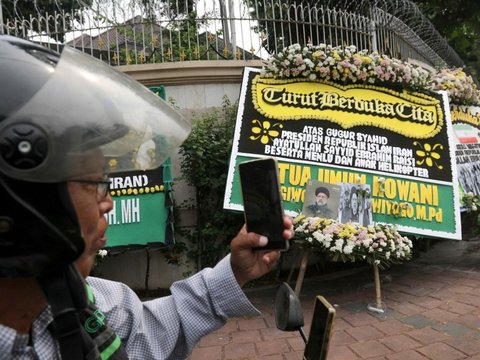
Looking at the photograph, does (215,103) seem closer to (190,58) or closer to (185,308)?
(190,58)

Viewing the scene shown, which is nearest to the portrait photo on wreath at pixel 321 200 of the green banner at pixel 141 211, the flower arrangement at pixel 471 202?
the green banner at pixel 141 211

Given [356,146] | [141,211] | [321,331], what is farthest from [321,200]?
[321,331]

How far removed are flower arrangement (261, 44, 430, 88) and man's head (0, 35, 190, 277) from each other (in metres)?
3.92

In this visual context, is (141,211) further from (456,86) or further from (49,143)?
(456,86)

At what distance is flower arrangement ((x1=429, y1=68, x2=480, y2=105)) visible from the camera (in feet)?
17.9

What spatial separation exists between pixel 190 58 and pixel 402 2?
3.77 m

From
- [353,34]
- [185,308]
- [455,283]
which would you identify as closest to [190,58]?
[353,34]

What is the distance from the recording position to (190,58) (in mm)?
5242

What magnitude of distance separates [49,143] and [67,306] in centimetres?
33

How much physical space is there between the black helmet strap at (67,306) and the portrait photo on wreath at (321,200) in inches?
136

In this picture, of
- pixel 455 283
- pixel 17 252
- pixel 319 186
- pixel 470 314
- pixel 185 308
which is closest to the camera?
pixel 17 252

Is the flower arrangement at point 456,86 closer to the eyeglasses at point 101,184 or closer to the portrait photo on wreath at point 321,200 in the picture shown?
the portrait photo on wreath at point 321,200

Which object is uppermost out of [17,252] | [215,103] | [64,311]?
[215,103]

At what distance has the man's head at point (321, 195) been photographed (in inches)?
166
